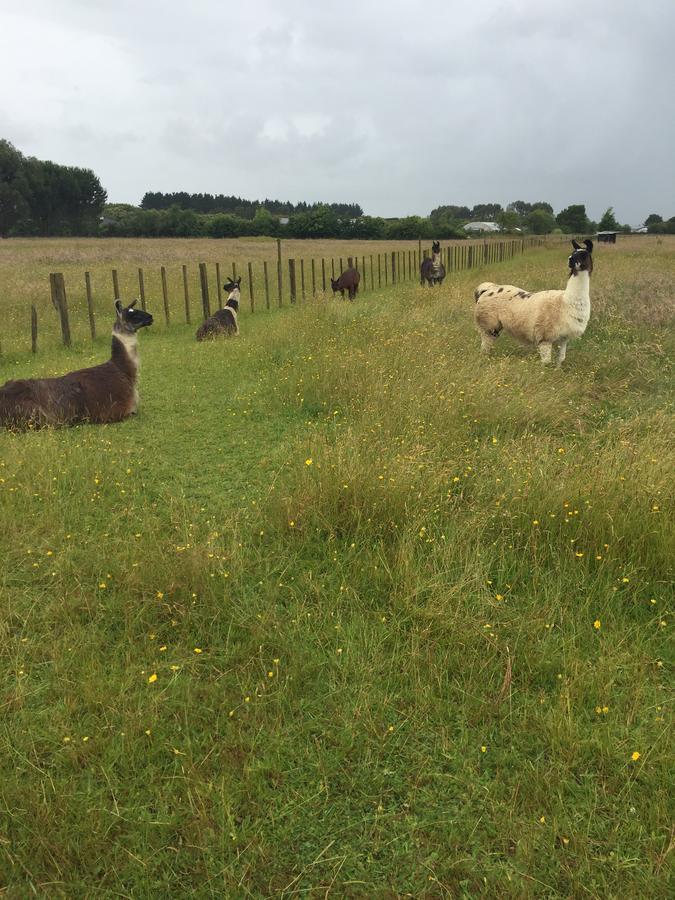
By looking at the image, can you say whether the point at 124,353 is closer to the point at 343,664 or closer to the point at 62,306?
the point at 62,306

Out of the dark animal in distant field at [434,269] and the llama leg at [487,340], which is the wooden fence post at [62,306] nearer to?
the llama leg at [487,340]

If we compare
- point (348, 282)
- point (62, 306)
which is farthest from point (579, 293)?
point (348, 282)

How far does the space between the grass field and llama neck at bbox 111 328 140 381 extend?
5.03 ft

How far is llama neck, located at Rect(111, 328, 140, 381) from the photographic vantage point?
6844 millimetres

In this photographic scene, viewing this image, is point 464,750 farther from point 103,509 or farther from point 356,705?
point 103,509

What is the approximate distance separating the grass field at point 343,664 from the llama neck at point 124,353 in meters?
1.53

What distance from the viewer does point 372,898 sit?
1.90 meters

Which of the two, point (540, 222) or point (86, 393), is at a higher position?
point (540, 222)

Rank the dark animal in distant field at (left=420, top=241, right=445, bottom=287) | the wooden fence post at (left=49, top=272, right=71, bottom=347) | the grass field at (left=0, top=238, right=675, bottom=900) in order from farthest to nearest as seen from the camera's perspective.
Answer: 1. the dark animal in distant field at (left=420, top=241, right=445, bottom=287)
2. the wooden fence post at (left=49, top=272, right=71, bottom=347)
3. the grass field at (left=0, top=238, right=675, bottom=900)

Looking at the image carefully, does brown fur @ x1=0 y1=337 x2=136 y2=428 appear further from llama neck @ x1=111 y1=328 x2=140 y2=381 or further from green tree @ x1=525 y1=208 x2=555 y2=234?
Result: green tree @ x1=525 y1=208 x2=555 y2=234

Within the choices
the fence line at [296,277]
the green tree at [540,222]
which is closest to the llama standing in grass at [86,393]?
the fence line at [296,277]

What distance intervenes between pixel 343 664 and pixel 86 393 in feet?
16.4

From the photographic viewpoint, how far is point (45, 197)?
58.9 metres

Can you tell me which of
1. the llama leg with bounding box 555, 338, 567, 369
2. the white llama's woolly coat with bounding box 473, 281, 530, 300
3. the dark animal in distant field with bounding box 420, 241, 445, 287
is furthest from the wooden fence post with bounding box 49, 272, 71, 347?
the dark animal in distant field with bounding box 420, 241, 445, 287
